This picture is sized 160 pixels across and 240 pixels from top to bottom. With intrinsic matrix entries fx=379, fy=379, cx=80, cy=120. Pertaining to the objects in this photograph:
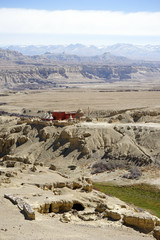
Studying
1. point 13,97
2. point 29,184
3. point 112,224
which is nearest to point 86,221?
point 112,224

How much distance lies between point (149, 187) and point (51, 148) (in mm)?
17280

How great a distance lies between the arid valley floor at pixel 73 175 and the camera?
21.0 metres

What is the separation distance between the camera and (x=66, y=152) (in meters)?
53.0

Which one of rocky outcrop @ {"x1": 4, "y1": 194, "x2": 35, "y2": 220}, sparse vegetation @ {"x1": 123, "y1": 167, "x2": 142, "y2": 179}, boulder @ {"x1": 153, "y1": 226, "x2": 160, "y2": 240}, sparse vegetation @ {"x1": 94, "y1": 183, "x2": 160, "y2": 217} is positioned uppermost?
rocky outcrop @ {"x1": 4, "y1": 194, "x2": 35, "y2": 220}

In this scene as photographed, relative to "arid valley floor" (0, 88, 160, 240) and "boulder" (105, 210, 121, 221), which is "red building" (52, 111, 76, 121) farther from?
"boulder" (105, 210, 121, 221)

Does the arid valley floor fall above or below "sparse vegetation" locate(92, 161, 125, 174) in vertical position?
above

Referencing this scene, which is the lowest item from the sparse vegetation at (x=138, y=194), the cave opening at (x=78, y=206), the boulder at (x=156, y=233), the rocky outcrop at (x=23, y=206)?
the sparse vegetation at (x=138, y=194)

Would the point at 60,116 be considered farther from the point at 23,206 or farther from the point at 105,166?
the point at 23,206

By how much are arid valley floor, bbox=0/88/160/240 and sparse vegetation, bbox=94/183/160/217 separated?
5.32 ft

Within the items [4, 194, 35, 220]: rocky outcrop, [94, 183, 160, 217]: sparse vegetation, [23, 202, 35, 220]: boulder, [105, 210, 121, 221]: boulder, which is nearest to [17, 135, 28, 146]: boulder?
[94, 183, 160, 217]: sparse vegetation

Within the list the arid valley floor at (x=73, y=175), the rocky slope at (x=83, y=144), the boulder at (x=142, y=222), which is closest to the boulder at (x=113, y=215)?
the arid valley floor at (x=73, y=175)

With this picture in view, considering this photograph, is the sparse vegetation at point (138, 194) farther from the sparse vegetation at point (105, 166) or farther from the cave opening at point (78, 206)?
the cave opening at point (78, 206)

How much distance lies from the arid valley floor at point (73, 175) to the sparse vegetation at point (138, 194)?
63.8 inches

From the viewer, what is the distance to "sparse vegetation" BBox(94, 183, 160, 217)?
36469 millimetres
